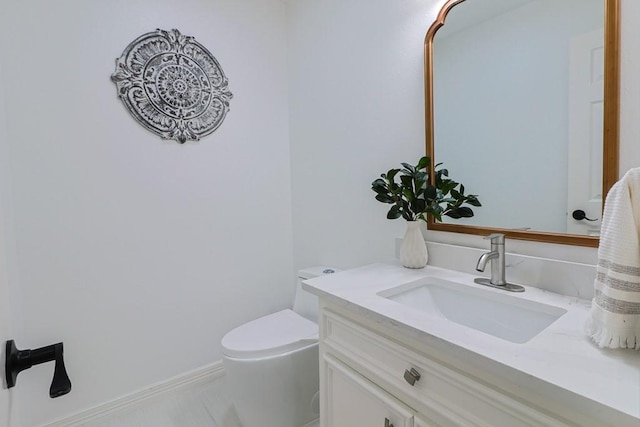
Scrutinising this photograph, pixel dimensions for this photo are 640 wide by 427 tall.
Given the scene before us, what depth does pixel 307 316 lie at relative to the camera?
5.70 feet

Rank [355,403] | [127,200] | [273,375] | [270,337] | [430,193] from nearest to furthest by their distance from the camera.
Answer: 1. [355,403]
2. [430,193]
3. [273,375]
4. [270,337]
5. [127,200]

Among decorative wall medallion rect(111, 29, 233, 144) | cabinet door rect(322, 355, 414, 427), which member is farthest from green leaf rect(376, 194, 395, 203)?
decorative wall medallion rect(111, 29, 233, 144)

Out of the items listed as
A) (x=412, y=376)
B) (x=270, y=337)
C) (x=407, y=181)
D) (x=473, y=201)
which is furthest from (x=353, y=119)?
(x=412, y=376)

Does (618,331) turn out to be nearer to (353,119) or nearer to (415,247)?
(415,247)

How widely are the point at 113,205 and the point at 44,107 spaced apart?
505 mm

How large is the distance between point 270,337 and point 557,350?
1123mm

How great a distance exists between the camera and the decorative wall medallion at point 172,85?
158 cm

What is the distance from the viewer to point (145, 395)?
5.46 feet

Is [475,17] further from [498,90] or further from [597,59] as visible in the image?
[597,59]

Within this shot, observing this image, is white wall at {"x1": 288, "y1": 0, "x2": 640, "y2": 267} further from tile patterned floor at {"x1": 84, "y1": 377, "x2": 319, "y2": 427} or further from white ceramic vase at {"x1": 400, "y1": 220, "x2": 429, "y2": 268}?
tile patterned floor at {"x1": 84, "y1": 377, "x2": 319, "y2": 427}

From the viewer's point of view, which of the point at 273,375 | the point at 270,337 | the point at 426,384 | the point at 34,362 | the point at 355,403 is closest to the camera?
the point at 34,362

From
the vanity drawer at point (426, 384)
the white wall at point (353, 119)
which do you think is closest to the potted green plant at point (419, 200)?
the white wall at point (353, 119)

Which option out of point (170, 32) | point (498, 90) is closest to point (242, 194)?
point (170, 32)

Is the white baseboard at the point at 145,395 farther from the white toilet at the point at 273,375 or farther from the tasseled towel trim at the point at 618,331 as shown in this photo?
the tasseled towel trim at the point at 618,331
